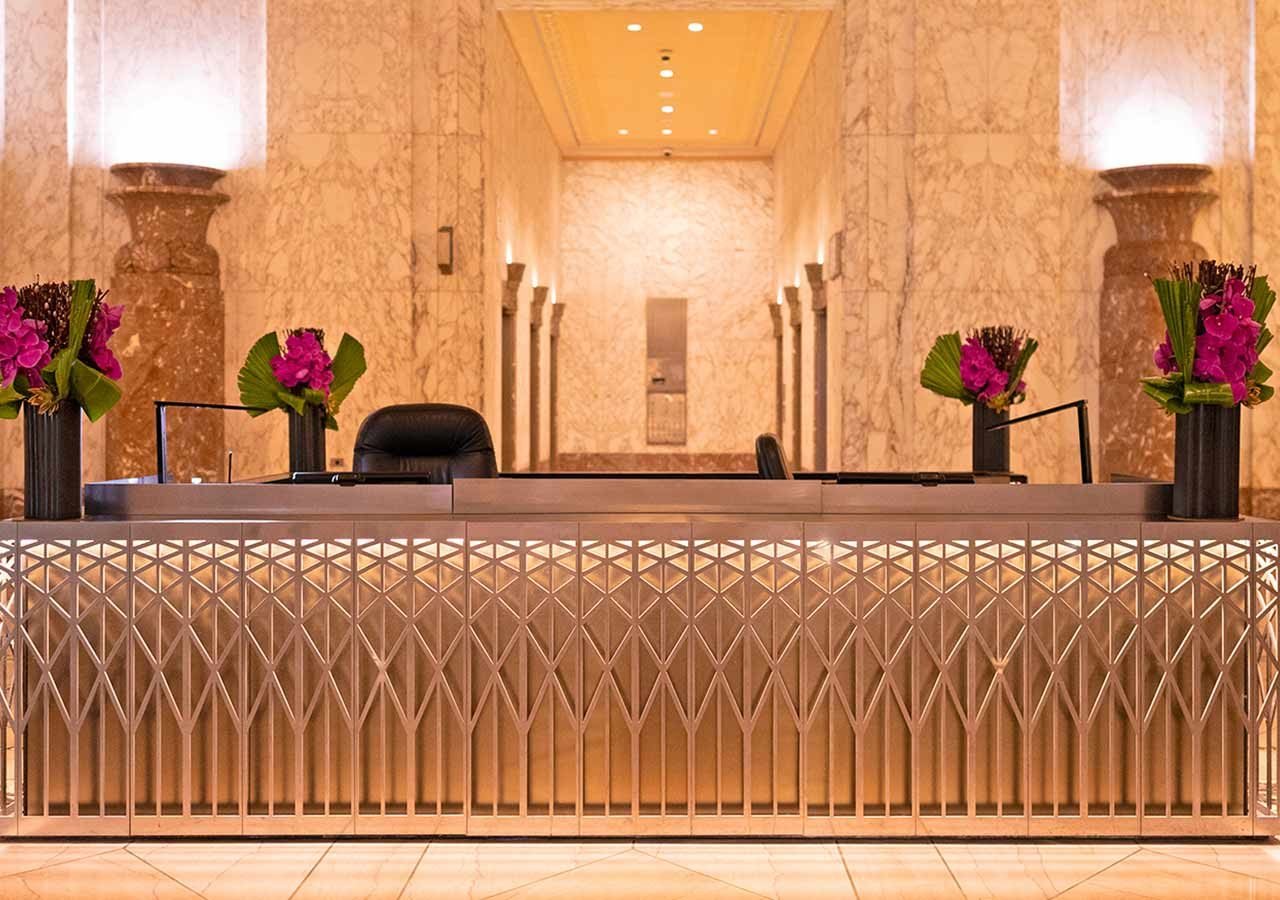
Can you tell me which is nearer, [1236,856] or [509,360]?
[1236,856]

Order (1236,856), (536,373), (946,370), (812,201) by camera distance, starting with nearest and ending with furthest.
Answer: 1. (1236,856)
2. (946,370)
3. (812,201)
4. (536,373)

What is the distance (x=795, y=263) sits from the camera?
609 inches

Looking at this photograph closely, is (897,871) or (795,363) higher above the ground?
(795,363)

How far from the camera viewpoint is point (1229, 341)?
3980 millimetres

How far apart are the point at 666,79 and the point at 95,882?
1256 cm

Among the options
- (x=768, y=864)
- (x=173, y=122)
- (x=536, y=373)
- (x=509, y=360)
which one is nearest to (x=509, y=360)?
(x=509, y=360)

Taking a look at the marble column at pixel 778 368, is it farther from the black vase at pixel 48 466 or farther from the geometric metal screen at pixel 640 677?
the black vase at pixel 48 466

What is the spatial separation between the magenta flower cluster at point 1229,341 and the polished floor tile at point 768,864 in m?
1.81

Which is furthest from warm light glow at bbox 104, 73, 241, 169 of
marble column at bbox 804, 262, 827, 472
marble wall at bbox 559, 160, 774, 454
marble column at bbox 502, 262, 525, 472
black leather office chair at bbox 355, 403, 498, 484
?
marble wall at bbox 559, 160, 774, 454

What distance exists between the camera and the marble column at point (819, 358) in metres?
12.1

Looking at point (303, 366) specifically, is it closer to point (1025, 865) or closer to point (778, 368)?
point (1025, 865)

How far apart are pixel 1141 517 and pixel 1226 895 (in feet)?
3.61

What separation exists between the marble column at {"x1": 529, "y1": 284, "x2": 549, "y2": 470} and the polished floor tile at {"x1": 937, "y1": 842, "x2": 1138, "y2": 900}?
11554 mm

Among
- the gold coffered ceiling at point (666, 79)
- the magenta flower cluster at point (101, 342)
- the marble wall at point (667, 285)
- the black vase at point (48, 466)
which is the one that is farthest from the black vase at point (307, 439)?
the marble wall at point (667, 285)
